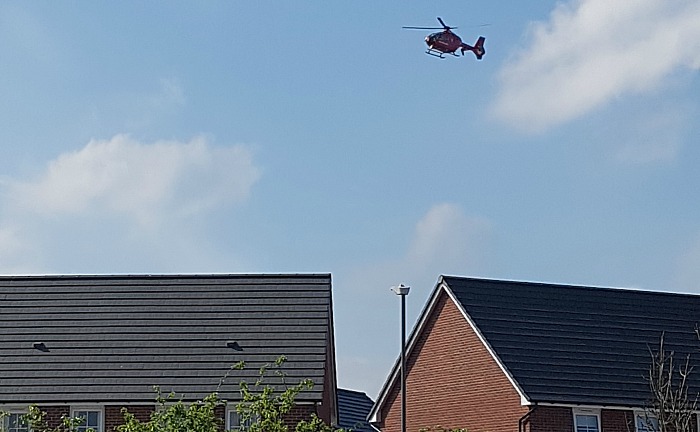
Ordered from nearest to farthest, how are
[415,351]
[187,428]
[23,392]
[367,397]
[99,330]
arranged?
[187,428] → [23,392] → [99,330] → [415,351] → [367,397]

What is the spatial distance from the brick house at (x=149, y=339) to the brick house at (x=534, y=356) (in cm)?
329

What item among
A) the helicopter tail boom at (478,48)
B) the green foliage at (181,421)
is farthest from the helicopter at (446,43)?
the green foliage at (181,421)

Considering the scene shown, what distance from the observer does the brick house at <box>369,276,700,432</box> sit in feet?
112

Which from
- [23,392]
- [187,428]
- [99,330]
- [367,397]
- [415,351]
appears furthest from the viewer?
[367,397]

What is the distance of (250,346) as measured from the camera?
109 feet

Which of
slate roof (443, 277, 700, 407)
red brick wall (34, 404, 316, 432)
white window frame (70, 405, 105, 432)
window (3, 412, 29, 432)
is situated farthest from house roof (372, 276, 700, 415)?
window (3, 412, 29, 432)

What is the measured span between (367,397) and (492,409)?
60.7 feet

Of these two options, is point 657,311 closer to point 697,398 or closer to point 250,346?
point 697,398

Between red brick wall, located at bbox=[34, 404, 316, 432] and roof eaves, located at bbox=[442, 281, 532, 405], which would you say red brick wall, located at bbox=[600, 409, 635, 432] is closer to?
roof eaves, located at bbox=[442, 281, 532, 405]

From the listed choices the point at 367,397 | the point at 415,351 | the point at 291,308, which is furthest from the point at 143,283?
the point at 367,397

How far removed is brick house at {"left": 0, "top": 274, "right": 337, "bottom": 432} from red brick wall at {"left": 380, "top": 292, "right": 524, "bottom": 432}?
2608 millimetres

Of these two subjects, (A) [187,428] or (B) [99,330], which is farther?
(B) [99,330]

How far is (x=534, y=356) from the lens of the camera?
35.0 metres

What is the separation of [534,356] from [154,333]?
10297 mm
